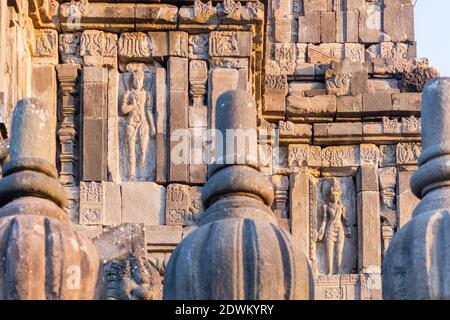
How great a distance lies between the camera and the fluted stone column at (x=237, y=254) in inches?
675

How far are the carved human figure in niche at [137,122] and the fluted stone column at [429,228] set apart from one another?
9735mm

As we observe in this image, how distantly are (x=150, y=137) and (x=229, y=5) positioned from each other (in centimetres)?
172

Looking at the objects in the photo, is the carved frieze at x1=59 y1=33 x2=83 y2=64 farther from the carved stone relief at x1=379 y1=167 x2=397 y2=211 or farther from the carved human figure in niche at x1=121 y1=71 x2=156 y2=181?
the carved stone relief at x1=379 y1=167 x2=397 y2=211

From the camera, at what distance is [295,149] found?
3031 cm

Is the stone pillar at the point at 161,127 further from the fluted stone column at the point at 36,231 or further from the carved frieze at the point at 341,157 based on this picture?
the fluted stone column at the point at 36,231

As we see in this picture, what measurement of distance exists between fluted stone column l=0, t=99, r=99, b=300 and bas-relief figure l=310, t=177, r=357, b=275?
38.4 feet

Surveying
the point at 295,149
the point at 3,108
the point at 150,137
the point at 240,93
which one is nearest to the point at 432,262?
the point at 240,93

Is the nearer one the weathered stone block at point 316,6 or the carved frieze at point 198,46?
the carved frieze at point 198,46

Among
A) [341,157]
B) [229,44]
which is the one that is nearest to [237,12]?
[229,44]

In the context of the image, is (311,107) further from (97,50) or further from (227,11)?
(97,50)

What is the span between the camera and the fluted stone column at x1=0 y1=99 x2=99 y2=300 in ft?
56.2

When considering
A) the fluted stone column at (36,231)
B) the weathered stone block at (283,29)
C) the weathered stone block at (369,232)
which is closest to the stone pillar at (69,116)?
the weathered stone block at (369,232)

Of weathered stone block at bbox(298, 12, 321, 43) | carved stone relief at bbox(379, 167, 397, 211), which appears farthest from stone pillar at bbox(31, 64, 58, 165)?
weathered stone block at bbox(298, 12, 321, 43)
